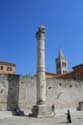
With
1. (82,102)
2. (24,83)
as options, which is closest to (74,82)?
(82,102)

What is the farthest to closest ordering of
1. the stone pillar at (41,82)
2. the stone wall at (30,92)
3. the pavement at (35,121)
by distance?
the stone wall at (30,92)
the stone pillar at (41,82)
the pavement at (35,121)

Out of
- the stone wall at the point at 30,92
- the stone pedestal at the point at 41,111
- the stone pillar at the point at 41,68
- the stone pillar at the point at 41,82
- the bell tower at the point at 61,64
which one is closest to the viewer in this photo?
the stone pedestal at the point at 41,111

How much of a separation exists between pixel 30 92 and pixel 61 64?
59.8 metres

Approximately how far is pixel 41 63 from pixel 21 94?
4.44m

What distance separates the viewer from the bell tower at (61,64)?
86.0 metres

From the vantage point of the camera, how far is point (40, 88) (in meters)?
23.7

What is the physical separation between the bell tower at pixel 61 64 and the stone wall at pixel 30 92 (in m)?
53.4

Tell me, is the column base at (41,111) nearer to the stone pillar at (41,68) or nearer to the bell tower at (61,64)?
the stone pillar at (41,68)

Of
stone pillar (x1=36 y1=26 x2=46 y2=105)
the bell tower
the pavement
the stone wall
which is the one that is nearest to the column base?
stone pillar (x1=36 y1=26 x2=46 y2=105)

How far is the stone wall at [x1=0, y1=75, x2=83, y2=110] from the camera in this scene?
981 inches

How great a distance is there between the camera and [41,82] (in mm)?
23891

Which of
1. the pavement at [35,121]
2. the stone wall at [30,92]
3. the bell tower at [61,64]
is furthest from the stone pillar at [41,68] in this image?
the bell tower at [61,64]

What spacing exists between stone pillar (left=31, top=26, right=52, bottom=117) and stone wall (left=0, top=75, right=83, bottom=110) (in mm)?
2828

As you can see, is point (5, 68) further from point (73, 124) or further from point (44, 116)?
point (73, 124)
